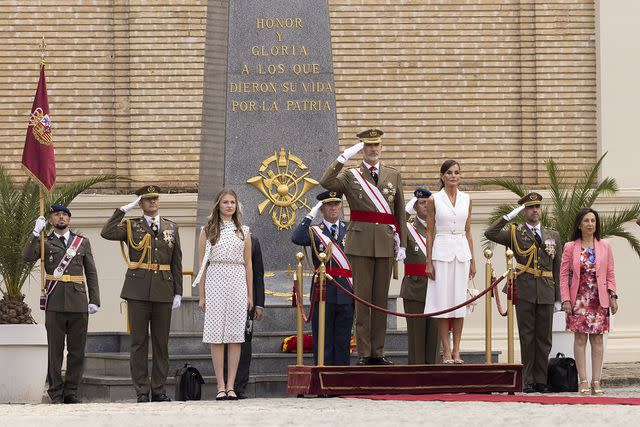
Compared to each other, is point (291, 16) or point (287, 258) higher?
point (291, 16)

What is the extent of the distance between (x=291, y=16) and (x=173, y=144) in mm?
5513

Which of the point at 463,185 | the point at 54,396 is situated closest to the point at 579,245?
the point at 54,396

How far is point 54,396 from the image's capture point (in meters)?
14.4

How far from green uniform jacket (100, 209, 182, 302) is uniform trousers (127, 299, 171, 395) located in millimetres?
85

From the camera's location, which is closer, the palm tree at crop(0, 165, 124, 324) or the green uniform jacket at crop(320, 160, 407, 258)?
the green uniform jacket at crop(320, 160, 407, 258)

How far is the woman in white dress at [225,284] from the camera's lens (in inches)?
517

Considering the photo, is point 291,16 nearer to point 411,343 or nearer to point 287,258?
point 287,258

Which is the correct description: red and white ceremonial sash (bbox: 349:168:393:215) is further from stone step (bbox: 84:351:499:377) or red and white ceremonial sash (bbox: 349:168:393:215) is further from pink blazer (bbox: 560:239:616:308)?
stone step (bbox: 84:351:499:377)

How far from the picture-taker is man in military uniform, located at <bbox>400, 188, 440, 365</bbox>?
45.6 ft

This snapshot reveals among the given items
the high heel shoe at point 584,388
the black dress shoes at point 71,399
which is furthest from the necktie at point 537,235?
the black dress shoes at point 71,399

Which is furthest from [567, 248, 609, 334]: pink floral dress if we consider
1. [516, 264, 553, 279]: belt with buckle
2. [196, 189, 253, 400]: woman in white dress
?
[196, 189, 253, 400]: woman in white dress

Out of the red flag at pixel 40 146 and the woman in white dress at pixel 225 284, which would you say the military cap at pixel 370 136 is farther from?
the red flag at pixel 40 146

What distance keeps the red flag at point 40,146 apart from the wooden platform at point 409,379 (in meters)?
4.00

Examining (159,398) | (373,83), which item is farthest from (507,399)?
(373,83)
